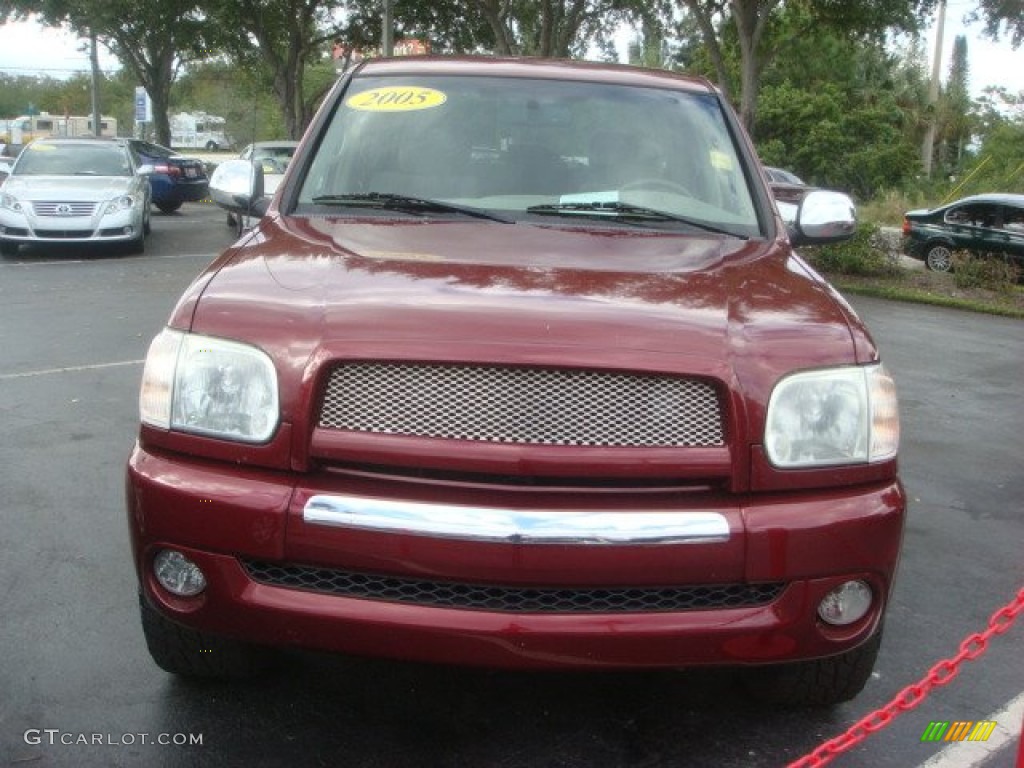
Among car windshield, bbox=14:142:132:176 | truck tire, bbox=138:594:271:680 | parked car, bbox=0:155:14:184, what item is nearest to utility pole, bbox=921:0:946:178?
parked car, bbox=0:155:14:184

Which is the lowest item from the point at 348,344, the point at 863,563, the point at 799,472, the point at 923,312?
the point at 923,312

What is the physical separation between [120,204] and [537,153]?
11.9 metres

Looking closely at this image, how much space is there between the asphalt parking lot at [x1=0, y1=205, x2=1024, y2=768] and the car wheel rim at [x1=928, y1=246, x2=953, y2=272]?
43.3ft

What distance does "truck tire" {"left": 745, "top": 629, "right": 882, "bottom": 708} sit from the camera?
10.0ft

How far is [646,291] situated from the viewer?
9.71ft

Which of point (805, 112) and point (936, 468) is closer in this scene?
point (936, 468)

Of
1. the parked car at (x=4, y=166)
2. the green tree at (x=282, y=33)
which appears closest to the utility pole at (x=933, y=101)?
the green tree at (x=282, y=33)

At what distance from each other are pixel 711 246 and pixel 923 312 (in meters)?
10.8

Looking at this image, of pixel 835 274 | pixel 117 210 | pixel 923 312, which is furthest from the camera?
pixel 835 274

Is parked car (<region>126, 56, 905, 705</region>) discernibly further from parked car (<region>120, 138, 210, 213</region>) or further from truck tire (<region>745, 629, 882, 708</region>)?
parked car (<region>120, 138, 210, 213</region>)

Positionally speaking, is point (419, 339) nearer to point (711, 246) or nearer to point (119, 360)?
point (711, 246)

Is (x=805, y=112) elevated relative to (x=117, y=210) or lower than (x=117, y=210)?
elevated

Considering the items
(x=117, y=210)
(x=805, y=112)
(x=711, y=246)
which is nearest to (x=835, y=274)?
(x=117, y=210)

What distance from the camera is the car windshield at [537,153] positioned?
389cm
